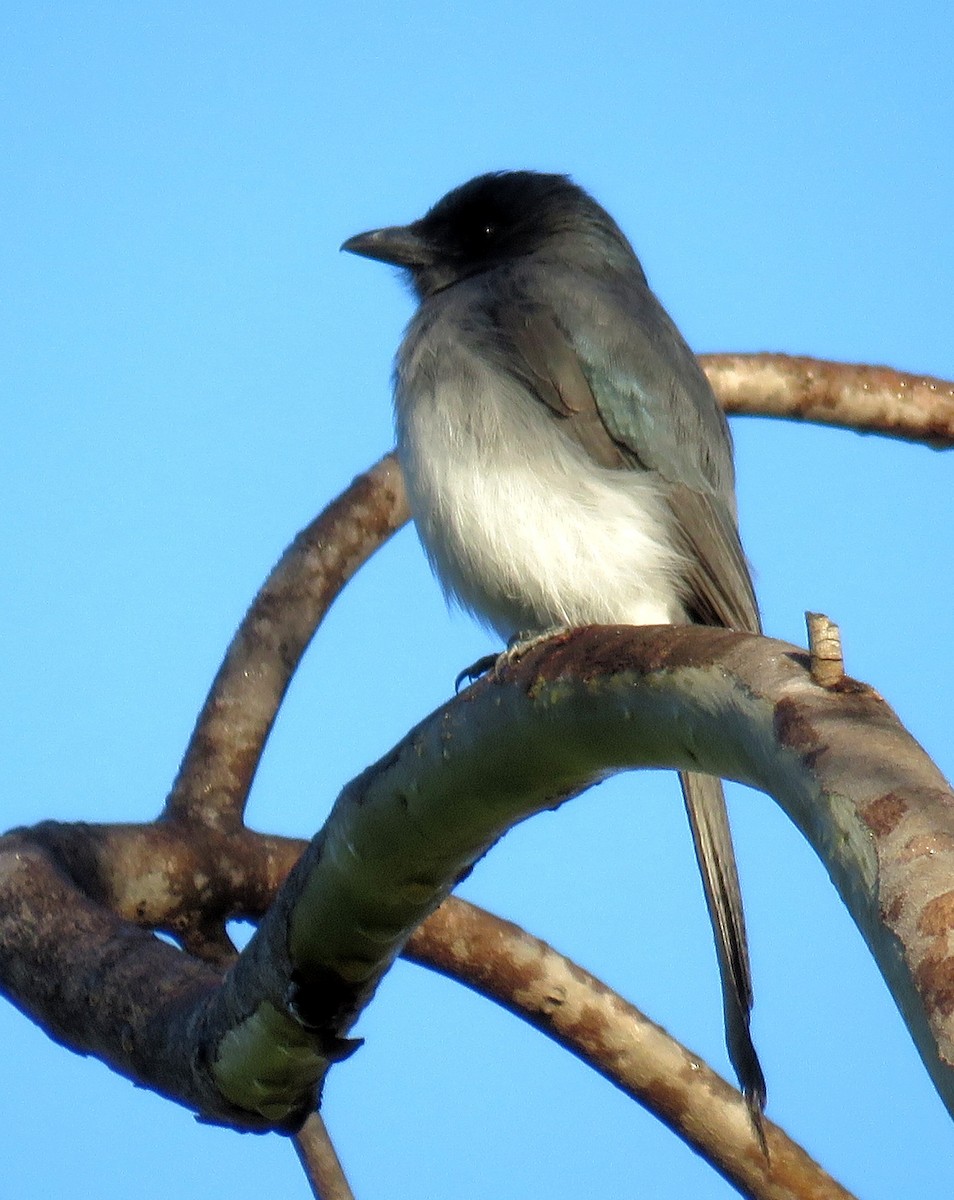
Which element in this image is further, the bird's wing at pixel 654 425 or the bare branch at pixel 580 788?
the bird's wing at pixel 654 425

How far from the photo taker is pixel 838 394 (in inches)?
280

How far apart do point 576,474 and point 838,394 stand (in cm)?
283

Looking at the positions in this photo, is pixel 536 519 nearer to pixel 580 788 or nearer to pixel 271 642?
pixel 580 788

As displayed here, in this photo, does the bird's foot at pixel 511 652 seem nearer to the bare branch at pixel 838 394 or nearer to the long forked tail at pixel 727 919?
the long forked tail at pixel 727 919

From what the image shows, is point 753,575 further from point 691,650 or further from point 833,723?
point 833,723

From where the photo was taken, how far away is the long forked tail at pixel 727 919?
12.9 feet

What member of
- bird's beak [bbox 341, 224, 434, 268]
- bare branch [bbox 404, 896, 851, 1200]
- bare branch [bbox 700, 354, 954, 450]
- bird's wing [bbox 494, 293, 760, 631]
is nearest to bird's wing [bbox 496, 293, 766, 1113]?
bird's wing [bbox 494, 293, 760, 631]

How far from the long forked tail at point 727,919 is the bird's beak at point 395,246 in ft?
7.94

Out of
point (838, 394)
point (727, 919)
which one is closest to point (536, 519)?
point (727, 919)

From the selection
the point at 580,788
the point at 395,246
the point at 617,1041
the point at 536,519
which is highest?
the point at 395,246

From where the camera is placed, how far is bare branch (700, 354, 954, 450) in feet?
23.1

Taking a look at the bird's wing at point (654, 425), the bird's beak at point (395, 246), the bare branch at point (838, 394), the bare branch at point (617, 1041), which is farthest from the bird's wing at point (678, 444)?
the bare branch at point (838, 394)

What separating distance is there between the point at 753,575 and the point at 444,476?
1.16m

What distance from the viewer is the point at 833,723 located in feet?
7.29
